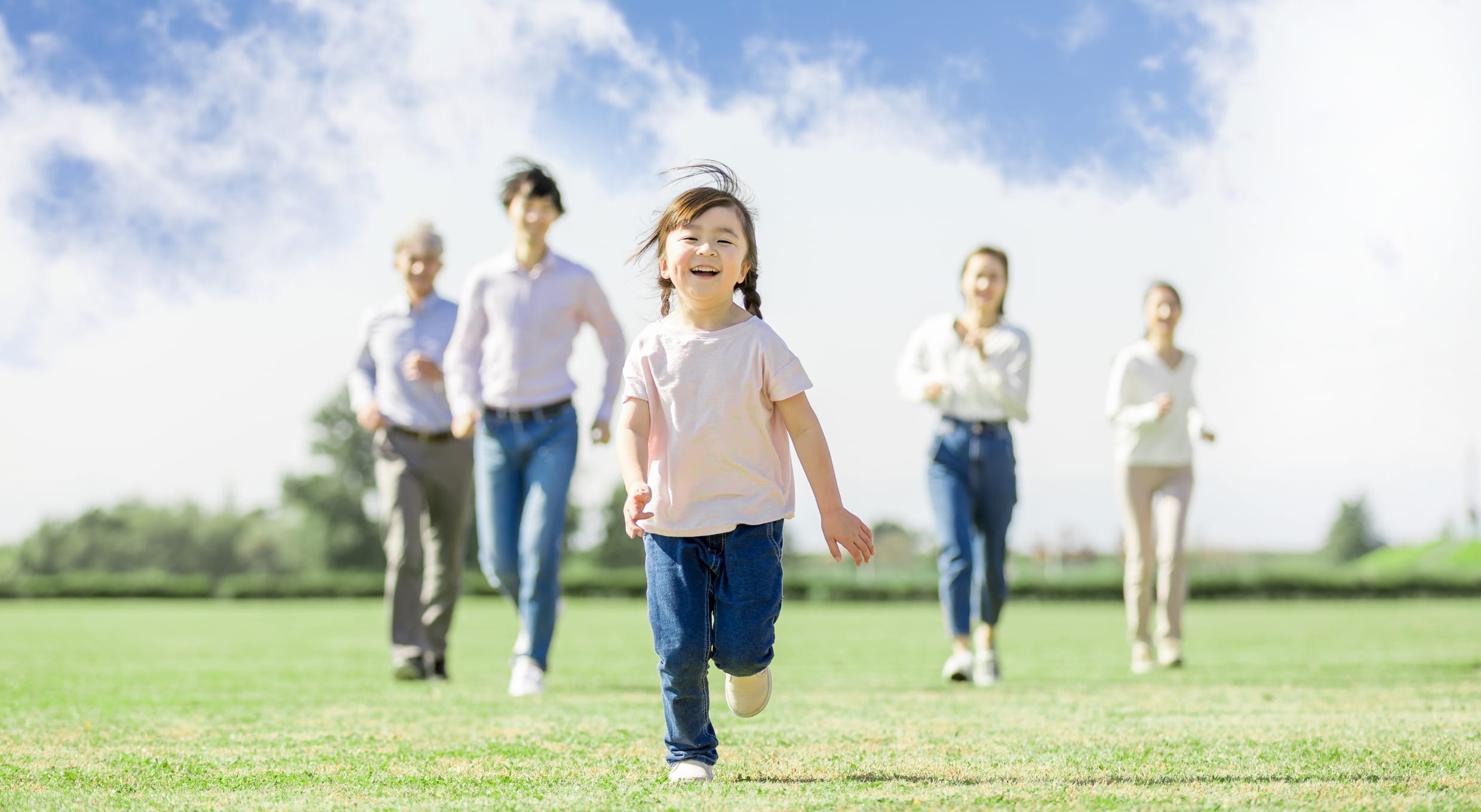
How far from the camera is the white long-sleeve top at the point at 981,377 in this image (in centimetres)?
713

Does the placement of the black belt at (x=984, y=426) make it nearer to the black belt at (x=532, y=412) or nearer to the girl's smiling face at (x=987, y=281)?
the girl's smiling face at (x=987, y=281)

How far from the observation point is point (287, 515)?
252 ft

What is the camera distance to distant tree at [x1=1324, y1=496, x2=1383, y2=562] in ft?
318

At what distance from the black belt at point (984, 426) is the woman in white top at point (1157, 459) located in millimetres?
1618

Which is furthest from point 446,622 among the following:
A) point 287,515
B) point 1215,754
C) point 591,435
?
point 287,515

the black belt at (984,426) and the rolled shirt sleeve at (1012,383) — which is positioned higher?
the rolled shirt sleeve at (1012,383)

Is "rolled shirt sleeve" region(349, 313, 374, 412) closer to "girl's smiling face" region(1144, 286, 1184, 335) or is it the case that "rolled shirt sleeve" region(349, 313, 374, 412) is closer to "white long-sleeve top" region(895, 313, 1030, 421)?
"white long-sleeve top" region(895, 313, 1030, 421)

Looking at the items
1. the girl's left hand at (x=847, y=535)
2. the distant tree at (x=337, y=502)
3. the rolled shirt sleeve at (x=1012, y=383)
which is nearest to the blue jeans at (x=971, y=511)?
the rolled shirt sleeve at (x=1012, y=383)

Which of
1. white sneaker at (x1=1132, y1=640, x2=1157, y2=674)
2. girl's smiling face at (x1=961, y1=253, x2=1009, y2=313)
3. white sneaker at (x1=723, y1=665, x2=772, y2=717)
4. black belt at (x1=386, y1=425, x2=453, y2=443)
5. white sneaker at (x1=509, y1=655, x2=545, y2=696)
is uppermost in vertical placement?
girl's smiling face at (x1=961, y1=253, x2=1009, y2=313)

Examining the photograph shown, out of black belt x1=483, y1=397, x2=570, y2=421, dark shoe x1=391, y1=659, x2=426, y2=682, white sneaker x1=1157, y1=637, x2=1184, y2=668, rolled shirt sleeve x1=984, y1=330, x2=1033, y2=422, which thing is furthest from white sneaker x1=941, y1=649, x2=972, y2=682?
dark shoe x1=391, y1=659, x2=426, y2=682

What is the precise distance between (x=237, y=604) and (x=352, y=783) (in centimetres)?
3551

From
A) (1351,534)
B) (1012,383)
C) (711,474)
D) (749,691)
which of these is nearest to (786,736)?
(749,691)

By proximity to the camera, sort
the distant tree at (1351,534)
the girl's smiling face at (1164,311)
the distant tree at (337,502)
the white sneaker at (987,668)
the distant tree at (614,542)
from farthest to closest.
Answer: the distant tree at (1351,534)
the distant tree at (614,542)
the distant tree at (337,502)
the girl's smiling face at (1164,311)
the white sneaker at (987,668)

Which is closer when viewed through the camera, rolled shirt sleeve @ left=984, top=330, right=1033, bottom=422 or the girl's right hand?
the girl's right hand
